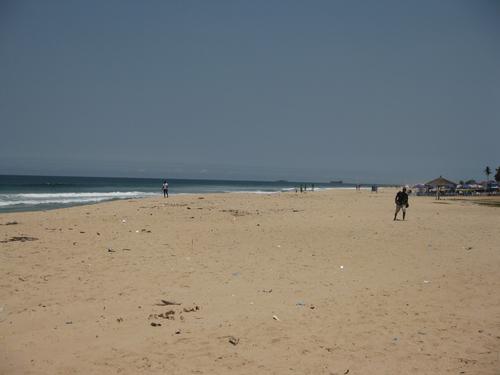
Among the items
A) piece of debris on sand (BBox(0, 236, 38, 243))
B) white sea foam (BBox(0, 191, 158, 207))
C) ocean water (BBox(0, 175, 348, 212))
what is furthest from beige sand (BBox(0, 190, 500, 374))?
white sea foam (BBox(0, 191, 158, 207))

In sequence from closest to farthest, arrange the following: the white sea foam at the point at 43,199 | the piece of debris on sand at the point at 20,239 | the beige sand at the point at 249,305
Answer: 1. the beige sand at the point at 249,305
2. the piece of debris on sand at the point at 20,239
3. the white sea foam at the point at 43,199

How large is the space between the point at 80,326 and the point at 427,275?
23.7 feet

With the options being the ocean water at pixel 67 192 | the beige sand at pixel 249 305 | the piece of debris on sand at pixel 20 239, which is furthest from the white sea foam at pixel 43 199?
the beige sand at pixel 249 305

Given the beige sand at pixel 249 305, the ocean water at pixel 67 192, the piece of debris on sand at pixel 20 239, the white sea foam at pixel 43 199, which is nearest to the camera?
the beige sand at pixel 249 305

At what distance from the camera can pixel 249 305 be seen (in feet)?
23.1

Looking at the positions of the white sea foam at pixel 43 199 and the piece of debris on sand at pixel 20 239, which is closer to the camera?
the piece of debris on sand at pixel 20 239

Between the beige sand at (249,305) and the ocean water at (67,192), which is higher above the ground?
the ocean water at (67,192)

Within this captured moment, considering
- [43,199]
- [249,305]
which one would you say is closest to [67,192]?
[43,199]

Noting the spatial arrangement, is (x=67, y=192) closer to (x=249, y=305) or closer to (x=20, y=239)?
(x=20, y=239)

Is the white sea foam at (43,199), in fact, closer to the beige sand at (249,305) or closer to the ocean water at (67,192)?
the ocean water at (67,192)

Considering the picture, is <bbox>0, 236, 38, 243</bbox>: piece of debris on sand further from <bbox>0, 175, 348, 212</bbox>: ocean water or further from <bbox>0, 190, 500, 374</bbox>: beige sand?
<bbox>0, 175, 348, 212</bbox>: ocean water

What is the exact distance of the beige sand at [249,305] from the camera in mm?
5055

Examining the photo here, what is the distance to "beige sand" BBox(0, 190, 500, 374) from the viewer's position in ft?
16.6

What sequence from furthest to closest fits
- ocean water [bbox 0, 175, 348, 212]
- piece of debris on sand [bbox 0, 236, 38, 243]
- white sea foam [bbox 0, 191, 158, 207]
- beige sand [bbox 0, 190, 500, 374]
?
1. white sea foam [bbox 0, 191, 158, 207]
2. ocean water [bbox 0, 175, 348, 212]
3. piece of debris on sand [bbox 0, 236, 38, 243]
4. beige sand [bbox 0, 190, 500, 374]
